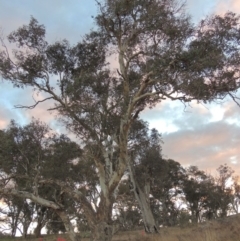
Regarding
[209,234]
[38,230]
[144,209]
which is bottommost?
[209,234]

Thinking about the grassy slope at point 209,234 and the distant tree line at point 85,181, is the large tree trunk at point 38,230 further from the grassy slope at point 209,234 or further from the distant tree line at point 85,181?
the grassy slope at point 209,234

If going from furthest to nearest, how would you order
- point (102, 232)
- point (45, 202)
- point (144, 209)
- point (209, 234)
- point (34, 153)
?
point (144, 209), point (34, 153), point (45, 202), point (102, 232), point (209, 234)

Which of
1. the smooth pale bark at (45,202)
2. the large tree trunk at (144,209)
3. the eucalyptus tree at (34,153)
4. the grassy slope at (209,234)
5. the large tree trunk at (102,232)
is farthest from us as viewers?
the large tree trunk at (144,209)

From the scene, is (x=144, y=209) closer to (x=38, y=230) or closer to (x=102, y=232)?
(x=102, y=232)

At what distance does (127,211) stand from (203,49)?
125ft

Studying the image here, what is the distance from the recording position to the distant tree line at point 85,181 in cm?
1906

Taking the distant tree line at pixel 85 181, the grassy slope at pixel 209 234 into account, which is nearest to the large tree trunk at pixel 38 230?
the distant tree line at pixel 85 181

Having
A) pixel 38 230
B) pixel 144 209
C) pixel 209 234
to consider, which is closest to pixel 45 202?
pixel 209 234

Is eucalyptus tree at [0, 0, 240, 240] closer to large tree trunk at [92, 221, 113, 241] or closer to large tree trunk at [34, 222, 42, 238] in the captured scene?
large tree trunk at [92, 221, 113, 241]

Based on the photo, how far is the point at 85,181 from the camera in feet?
96.5

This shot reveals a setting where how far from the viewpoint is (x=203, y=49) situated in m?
13.1

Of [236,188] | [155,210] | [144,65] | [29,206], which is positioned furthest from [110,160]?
[236,188]

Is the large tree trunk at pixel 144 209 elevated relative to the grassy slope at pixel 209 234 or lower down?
elevated

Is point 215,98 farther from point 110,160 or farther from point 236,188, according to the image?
point 236,188
